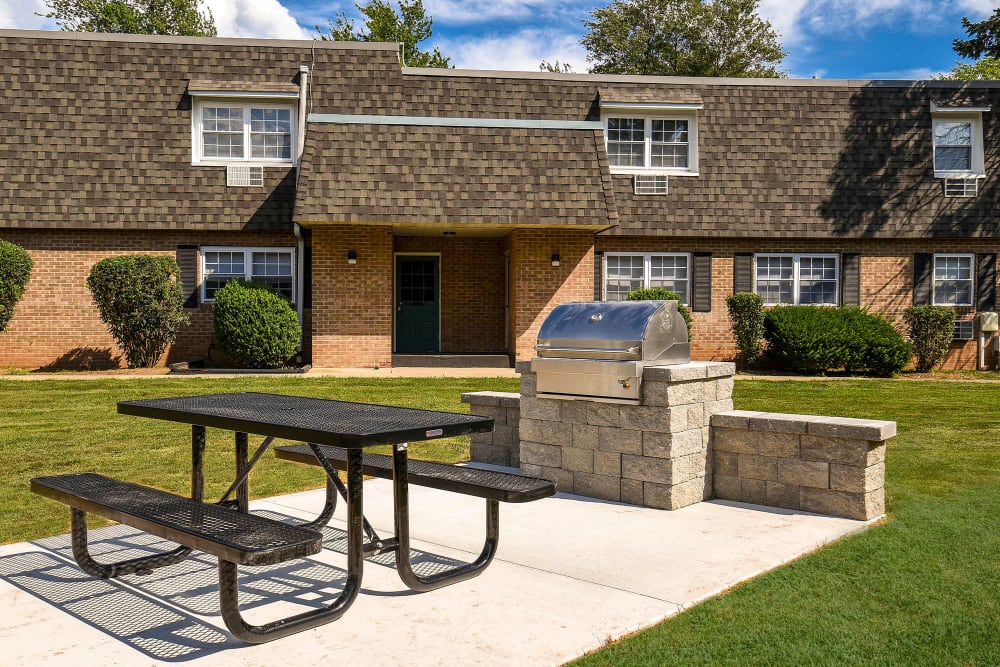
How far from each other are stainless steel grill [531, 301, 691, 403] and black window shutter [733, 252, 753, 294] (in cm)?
1253

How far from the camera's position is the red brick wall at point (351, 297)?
16.2 meters

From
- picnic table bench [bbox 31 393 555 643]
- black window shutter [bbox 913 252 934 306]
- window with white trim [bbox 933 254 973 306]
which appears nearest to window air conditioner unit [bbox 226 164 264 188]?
picnic table bench [bbox 31 393 555 643]

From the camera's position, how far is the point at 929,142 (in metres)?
18.7

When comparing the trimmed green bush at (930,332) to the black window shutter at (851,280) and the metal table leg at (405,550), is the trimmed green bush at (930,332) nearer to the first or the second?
the black window shutter at (851,280)

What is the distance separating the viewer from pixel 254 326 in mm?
15555

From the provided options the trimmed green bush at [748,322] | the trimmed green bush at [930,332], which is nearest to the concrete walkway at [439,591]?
the trimmed green bush at [748,322]

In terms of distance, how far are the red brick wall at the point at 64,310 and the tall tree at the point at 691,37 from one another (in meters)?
24.3

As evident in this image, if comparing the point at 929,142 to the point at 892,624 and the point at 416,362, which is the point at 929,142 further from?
the point at 892,624

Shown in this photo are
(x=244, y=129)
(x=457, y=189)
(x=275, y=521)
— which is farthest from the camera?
(x=244, y=129)

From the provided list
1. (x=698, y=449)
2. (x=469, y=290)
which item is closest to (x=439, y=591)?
(x=698, y=449)

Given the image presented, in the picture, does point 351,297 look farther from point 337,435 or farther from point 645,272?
point 337,435

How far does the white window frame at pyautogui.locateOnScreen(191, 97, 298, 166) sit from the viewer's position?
56.5 feet

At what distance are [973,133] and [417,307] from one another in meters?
13.1

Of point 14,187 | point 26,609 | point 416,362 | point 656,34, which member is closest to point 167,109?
point 14,187
